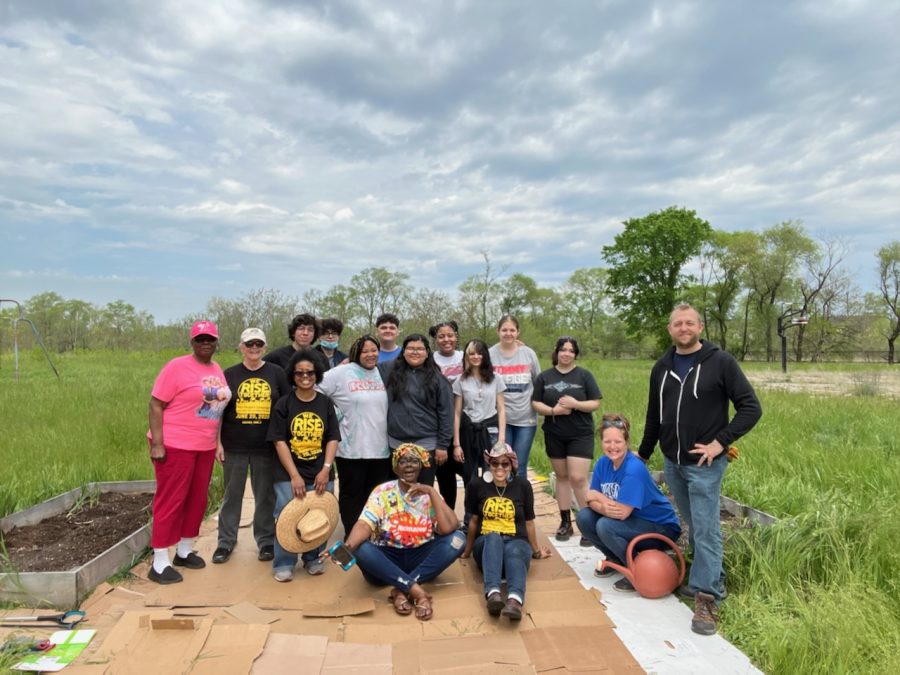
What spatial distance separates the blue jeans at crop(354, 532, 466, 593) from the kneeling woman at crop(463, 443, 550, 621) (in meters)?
0.20

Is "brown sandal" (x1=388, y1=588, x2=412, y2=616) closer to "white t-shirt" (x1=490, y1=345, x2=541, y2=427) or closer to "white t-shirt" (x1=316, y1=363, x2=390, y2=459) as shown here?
"white t-shirt" (x1=316, y1=363, x2=390, y2=459)

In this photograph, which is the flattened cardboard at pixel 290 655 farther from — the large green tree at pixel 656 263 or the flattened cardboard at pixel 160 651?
the large green tree at pixel 656 263

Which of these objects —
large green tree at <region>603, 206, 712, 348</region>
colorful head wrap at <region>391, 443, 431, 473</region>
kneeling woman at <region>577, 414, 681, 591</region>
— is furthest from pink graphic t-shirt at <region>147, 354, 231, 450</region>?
large green tree at <region>603, 206, 712, 348</region>

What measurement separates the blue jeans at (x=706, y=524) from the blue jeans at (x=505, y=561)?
3.47 ft

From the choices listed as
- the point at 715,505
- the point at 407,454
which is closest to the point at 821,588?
the point at 715,505

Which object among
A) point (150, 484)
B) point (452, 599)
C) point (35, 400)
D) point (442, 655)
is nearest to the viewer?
point (442, 655)

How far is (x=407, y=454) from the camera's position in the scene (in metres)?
3.65

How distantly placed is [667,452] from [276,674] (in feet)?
8.58

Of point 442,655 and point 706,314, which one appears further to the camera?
point 706,314

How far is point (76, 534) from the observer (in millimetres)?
4438

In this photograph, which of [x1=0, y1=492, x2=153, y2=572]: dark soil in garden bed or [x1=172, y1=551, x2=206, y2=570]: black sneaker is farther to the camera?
[x1=172, y1=551, x2=206, y2=570]: black sneaker

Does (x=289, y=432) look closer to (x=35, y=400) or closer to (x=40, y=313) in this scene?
(x=35, y=400)

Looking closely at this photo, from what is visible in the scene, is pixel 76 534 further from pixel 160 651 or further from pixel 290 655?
pixel 290 655

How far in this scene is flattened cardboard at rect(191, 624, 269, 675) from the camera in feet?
9.00
